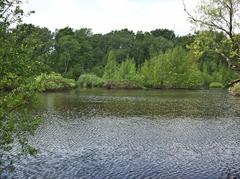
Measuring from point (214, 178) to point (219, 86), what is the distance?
12749 cm

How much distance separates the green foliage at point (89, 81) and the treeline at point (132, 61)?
29.2 inches

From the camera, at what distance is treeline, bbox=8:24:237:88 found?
136750 millimetres

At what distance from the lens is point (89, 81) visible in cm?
14450

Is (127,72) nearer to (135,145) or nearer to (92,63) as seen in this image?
(92,63)

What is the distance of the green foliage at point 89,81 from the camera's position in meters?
143

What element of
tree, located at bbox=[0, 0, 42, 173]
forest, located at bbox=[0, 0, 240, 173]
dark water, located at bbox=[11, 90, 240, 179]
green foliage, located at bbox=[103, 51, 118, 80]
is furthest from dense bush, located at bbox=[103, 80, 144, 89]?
tree, located at bbox=[0, 0, 42, 173]

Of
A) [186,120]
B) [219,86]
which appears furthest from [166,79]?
[186,120]

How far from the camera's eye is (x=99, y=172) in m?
26.4

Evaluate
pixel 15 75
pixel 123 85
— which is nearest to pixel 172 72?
pixel 123 85

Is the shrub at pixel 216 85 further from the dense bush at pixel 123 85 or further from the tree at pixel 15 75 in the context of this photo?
the tree at pixel 15 75

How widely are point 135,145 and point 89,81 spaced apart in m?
110

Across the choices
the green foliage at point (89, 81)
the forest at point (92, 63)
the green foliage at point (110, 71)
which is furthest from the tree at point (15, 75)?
the green foliage at point (110, 71)

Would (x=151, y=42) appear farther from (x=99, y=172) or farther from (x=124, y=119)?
(x=99, y=172)

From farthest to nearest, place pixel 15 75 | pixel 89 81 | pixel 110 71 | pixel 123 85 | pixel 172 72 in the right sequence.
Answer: pixel 110 71, pixel 89 81, pixel 172 72, pixel 123 85, pixel 15 75
